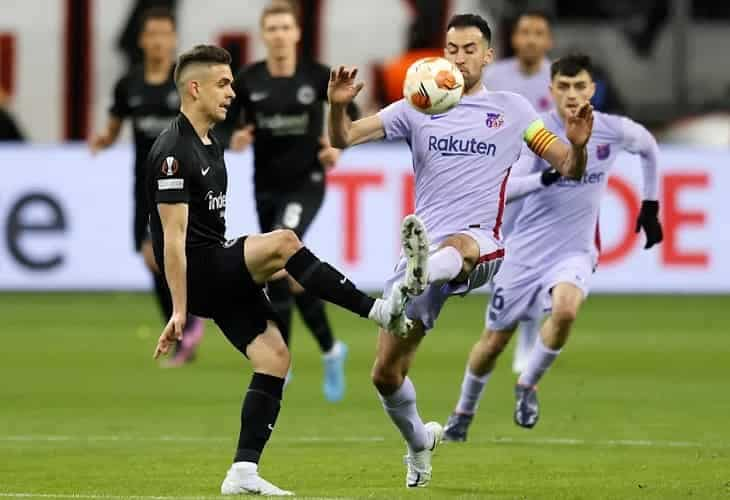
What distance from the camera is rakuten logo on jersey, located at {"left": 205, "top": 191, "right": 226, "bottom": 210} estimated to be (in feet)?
30.2

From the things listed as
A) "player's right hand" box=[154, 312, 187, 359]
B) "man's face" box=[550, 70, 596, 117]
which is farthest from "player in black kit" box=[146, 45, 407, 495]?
"man's face" box=[550, 70, 596, 117]

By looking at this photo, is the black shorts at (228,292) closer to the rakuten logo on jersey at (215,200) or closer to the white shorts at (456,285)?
the rakuten logo on jersey at (215,200)

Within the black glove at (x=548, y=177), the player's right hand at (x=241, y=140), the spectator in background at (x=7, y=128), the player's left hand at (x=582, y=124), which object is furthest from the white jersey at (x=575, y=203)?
the spectator in background at (x=7, y=128)

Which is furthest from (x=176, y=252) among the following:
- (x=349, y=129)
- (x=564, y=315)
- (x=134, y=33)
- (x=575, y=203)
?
(x=134, y=33)

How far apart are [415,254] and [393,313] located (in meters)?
0.29

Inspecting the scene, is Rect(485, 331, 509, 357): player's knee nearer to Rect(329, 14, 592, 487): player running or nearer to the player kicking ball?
the player kicking ball

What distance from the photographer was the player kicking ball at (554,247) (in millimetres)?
11734

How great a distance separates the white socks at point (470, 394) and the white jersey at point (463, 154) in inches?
70.0

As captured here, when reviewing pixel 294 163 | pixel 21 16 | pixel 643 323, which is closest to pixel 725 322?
pixel 643 323

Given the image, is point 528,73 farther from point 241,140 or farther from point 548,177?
point 548,177

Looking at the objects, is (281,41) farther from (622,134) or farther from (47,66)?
(47,66)

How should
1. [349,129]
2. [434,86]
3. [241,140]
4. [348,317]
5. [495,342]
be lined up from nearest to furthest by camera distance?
[434,86] → [349,129] → [495,342] → [241,140] → [348,317]

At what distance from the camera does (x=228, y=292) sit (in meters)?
9.15

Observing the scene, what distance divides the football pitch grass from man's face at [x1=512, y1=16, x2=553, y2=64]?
7.49 ft
